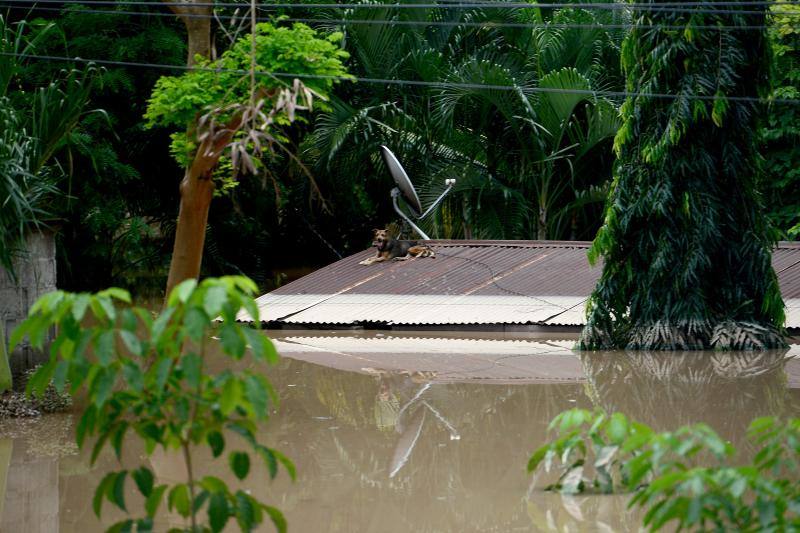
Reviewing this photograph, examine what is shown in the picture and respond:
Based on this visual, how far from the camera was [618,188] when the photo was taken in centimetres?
1106

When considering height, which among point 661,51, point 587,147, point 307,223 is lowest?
point 307,223

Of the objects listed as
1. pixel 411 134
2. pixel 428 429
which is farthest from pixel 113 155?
pixel 428 429

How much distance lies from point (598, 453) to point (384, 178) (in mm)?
15330

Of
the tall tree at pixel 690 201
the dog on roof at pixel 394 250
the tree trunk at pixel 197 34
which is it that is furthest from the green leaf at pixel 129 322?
the dog on roof at pixel 394 250

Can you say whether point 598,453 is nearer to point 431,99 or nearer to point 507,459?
point 507,459

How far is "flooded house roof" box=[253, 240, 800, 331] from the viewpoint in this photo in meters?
12.1

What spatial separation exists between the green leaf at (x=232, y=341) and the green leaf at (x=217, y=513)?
35cm

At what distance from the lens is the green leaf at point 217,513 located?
2590 millimetres

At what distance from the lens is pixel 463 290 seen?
13117 mm

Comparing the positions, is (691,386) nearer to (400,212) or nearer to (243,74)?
(243,74)

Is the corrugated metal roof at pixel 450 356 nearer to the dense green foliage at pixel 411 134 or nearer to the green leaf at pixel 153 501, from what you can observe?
the dense green foliage at pixel 411 134

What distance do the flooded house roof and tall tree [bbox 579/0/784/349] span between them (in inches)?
30.9

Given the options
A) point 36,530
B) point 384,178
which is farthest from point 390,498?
point 384,178

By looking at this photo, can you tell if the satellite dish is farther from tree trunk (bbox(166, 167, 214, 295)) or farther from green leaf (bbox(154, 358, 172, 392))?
green leaf (bbox(154, 358, 172, 392))
